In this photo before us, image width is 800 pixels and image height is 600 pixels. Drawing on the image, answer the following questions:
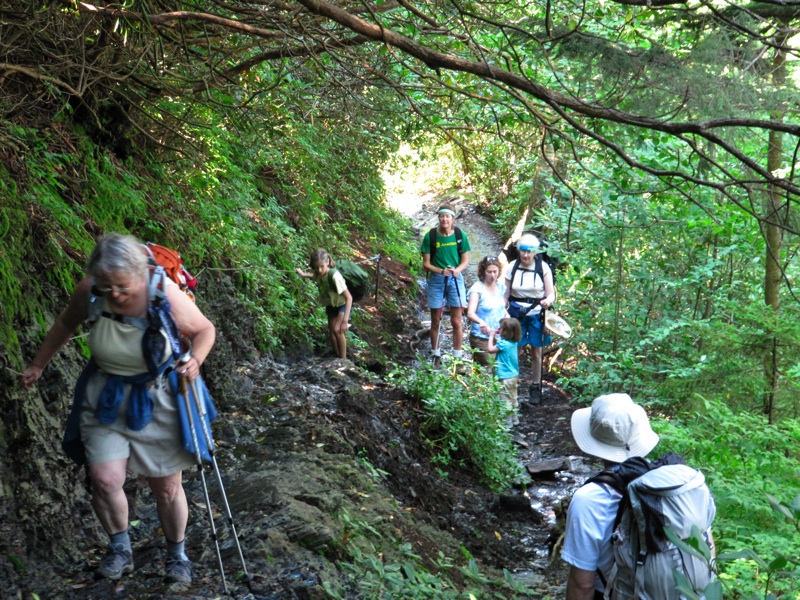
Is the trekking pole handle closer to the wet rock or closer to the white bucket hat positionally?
the white bucket hat

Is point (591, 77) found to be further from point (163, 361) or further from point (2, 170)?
point (2, 170)

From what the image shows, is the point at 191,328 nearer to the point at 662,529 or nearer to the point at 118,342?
the point at 118,342

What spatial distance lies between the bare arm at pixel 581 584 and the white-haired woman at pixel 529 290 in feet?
24.7

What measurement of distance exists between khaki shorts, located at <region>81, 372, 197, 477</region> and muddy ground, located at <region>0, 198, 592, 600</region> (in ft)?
2.23

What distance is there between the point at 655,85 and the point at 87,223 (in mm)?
4850

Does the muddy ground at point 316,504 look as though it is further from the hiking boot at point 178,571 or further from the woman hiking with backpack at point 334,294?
the woman hiking with backpack at point 334,294

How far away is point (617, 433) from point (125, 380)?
242cm

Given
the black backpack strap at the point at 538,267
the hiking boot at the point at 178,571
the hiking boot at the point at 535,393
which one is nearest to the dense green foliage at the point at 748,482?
the hiking boot at the point at 178,571

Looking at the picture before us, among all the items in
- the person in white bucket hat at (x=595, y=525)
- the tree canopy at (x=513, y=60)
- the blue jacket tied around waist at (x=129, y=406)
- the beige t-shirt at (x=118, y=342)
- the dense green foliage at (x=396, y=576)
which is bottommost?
the dense green foliage at (x=396, y=576)

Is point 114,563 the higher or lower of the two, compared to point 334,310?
lower

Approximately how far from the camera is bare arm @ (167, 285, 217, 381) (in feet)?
12.6

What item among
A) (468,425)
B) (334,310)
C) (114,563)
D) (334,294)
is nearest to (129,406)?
(114,563)

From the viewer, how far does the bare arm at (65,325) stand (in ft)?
12.5

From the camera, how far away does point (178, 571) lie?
4066mm
